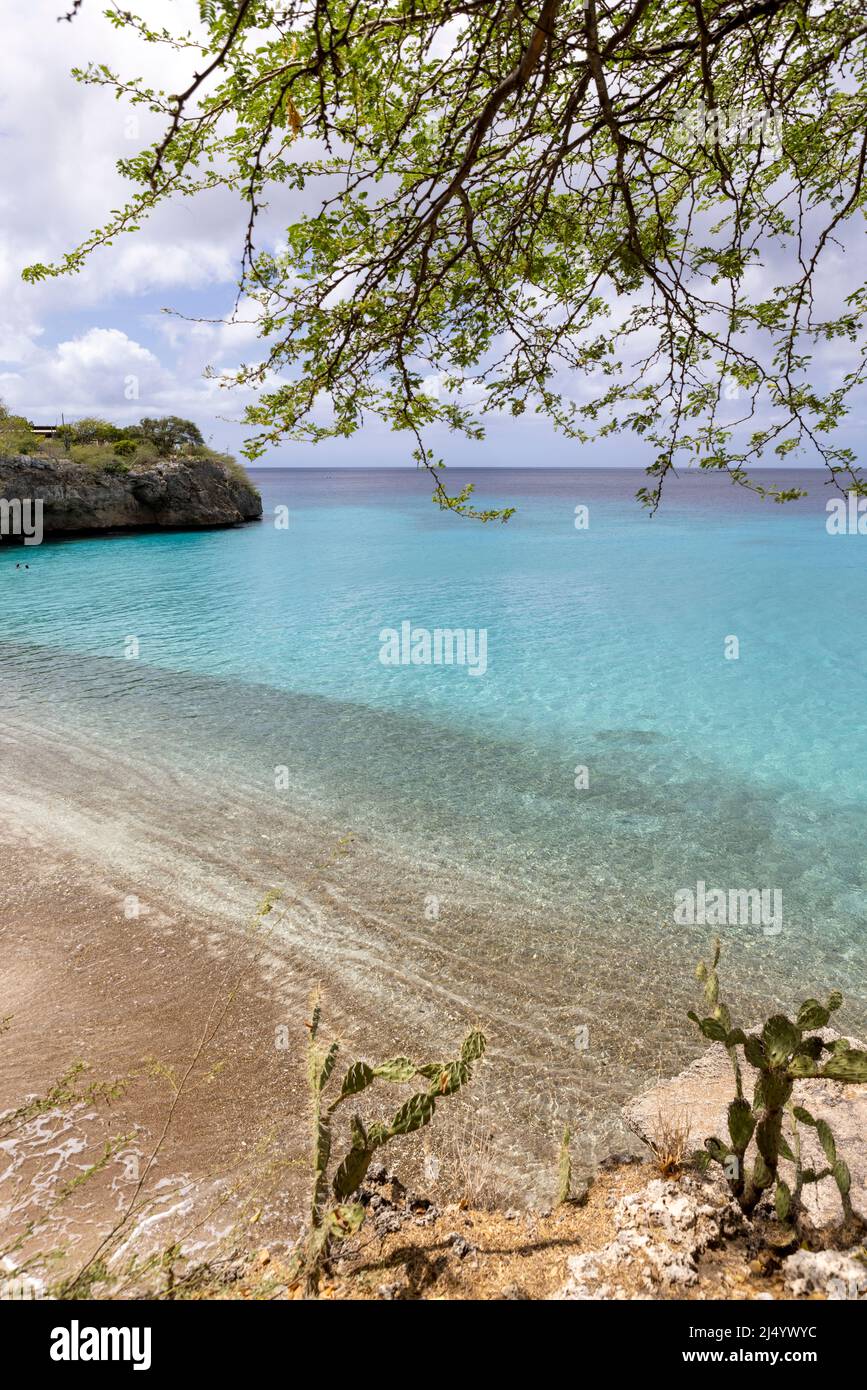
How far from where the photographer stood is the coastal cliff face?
4181 centimetres

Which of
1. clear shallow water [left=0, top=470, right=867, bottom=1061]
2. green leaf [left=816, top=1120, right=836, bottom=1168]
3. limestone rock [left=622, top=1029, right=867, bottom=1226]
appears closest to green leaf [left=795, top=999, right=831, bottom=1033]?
limestone rock [left=622, top=1029, right=867, bottom=1226]

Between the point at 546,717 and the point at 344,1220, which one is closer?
the point at 344,1220

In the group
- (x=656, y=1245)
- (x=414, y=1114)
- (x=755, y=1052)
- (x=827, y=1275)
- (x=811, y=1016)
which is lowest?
(x=656, y=1245)

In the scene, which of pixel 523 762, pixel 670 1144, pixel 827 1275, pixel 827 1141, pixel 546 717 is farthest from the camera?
pixel 546 717

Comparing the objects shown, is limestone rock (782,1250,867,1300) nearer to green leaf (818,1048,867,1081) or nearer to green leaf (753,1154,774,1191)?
green leaf (753,1154,774,1191)

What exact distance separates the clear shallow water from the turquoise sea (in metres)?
0.06

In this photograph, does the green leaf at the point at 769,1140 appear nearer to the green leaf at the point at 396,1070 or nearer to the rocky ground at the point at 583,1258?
the rocky ground at the point at 583,1258

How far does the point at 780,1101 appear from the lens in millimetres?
2996

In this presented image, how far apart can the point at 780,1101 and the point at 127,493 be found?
53.5m

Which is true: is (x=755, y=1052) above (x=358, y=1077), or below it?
above

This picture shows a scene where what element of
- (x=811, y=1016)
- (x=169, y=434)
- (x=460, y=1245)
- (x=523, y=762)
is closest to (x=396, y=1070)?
(x=460, y=1245)

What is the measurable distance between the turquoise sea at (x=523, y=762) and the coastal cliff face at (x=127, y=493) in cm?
1585

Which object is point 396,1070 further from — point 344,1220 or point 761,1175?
point 761,1175

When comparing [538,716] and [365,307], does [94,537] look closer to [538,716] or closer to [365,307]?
[538,716]
